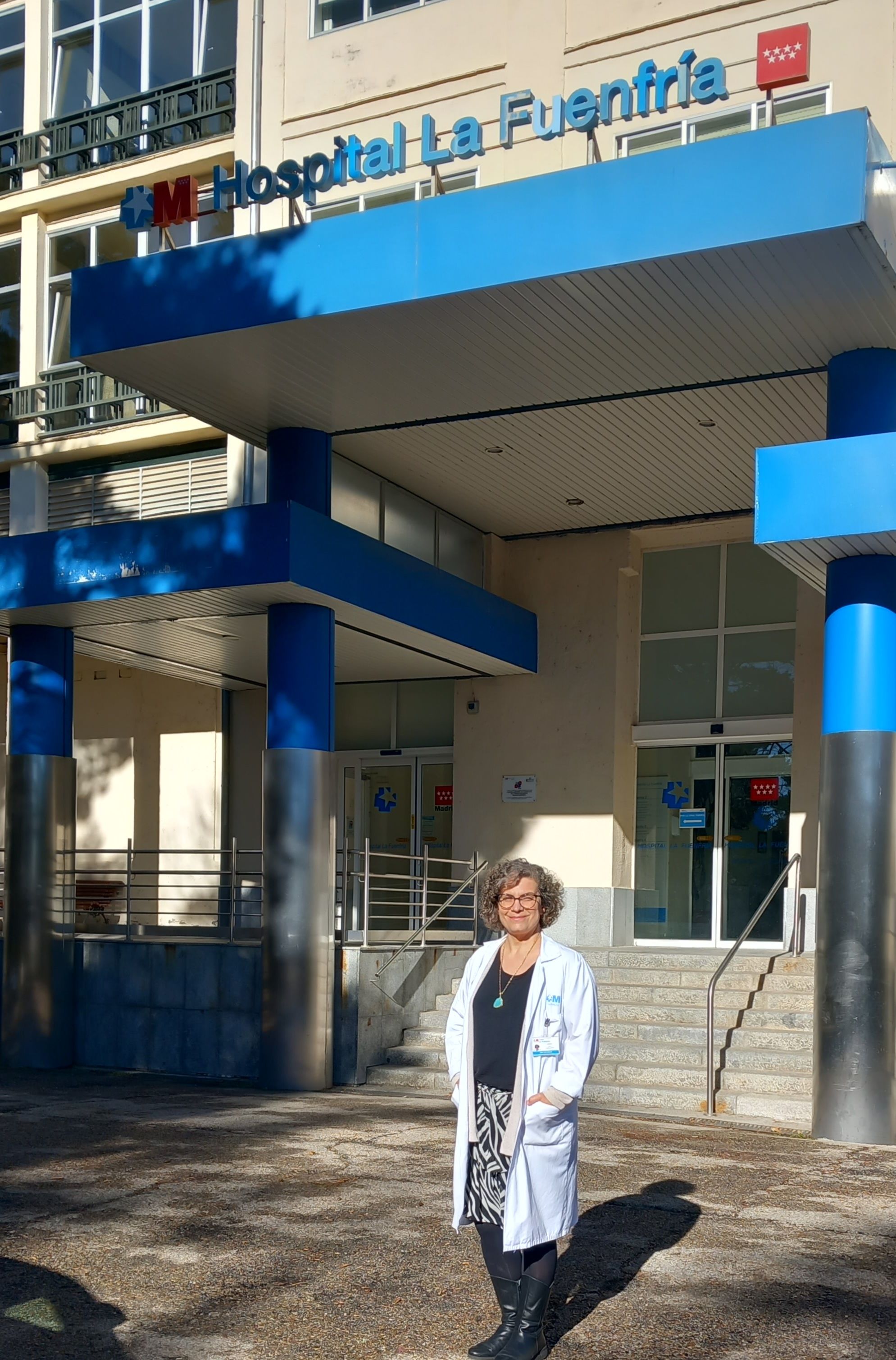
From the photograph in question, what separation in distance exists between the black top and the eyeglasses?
24 cm

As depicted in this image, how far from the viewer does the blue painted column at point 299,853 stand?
13.4 metres

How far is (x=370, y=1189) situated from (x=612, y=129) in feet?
40.2

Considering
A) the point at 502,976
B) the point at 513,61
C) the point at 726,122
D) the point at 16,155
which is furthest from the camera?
→ the point at 16,155

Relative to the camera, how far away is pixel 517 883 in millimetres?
5633

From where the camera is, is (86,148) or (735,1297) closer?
(735,1297)

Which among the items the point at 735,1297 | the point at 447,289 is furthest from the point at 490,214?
the point at 735,1297

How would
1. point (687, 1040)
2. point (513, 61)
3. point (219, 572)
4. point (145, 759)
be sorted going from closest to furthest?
1. point (219, 572)
2. point (687, 1040)
3. point (513, 61)
4. point (145, 759)

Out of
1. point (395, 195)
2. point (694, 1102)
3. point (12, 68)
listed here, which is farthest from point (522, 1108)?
point (12, 68)

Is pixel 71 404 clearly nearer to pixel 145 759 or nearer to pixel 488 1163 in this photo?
pixel 145 759

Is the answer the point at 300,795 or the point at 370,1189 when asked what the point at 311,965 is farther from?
the point at 370,1189

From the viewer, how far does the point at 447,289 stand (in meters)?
11.4

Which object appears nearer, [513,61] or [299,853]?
[299,853]

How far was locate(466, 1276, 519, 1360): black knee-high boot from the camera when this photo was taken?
17.6 feet

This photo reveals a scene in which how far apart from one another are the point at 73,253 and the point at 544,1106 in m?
18.1
